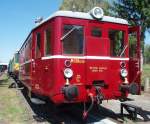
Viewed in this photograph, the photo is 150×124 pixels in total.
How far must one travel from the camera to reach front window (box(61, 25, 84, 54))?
10328mm

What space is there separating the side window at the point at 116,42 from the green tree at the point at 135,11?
9.08 m

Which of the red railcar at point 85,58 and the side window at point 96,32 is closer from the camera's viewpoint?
the red railcar at point 85,58

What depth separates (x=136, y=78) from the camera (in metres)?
11.5

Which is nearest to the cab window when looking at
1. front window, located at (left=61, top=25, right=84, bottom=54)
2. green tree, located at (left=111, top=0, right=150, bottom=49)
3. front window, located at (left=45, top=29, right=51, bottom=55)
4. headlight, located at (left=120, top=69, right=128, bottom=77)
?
headlight, located at (left=120, top=69, right=128, bottom=77)

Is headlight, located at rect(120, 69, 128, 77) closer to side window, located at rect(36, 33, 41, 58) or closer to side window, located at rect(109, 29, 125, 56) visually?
side window, located at rect(109, 29, 125, 56)

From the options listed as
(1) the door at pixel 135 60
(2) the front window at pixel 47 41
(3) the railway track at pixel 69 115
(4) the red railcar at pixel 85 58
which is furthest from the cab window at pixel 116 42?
(3) the railway track at pixel 69 115

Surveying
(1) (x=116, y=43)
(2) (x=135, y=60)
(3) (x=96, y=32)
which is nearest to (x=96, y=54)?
(3) (x=96, y=32)

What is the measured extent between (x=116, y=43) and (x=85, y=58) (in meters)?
1.55

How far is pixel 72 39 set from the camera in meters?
10.5

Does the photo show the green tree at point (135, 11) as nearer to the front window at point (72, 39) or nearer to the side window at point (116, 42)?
the side window at point (116, 42)

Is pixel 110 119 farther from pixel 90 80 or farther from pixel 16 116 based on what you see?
pixel 16 116

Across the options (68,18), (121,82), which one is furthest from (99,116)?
(68,18)

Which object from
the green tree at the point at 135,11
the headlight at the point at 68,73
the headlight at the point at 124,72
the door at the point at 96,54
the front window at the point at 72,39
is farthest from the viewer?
the green tree at the point at 135,11

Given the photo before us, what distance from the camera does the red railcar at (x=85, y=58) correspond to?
33.2 feet
